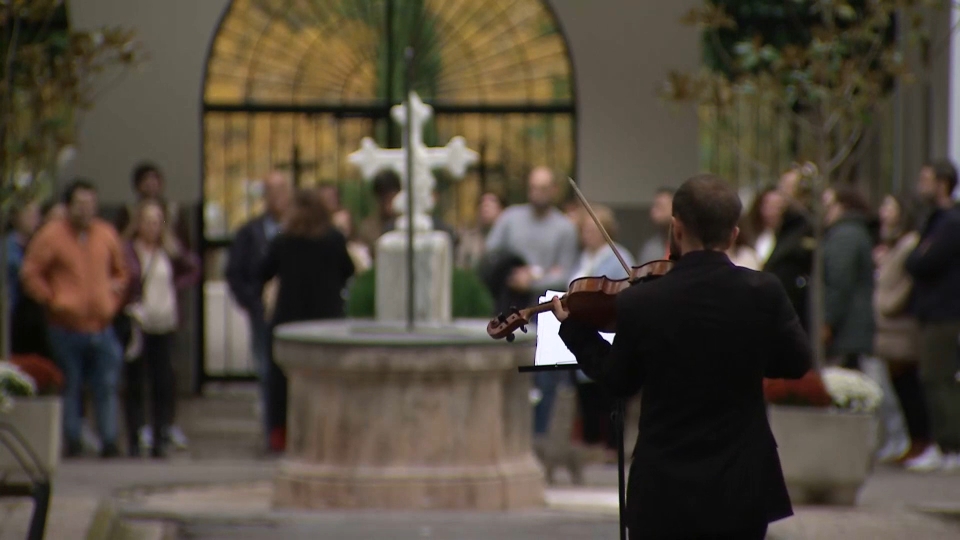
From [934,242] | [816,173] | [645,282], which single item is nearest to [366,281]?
[816,173]

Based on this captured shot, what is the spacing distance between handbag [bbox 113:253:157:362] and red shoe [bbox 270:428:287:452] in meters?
1.05

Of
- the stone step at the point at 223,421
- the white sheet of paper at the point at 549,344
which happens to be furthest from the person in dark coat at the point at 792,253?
the white sheet of paper at the point at 549,344

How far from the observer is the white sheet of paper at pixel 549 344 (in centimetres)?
508

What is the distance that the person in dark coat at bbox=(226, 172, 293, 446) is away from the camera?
12953 mm

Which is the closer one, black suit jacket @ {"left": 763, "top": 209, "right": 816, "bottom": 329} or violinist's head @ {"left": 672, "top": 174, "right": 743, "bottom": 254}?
violinist's head @ {"left": 672, "top": 174, "right": 743, "bottom": 254}

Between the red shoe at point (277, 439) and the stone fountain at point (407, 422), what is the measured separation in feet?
8.33

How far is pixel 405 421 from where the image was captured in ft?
31.7

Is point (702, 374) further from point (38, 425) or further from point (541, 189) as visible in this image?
point (541, 189)

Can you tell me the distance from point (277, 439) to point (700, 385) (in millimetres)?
8182

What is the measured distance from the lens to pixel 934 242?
1134 cm

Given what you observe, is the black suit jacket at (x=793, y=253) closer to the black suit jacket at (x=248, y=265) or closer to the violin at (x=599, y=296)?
the black suit jacket at (x=248, y=265)

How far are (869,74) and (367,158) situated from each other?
2929 mm

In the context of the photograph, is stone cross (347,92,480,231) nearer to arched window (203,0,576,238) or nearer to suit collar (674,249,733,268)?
arched window (203,0,576,238)

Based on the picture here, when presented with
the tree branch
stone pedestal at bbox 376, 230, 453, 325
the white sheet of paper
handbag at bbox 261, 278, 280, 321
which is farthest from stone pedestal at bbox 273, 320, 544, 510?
the white sheet of paper
